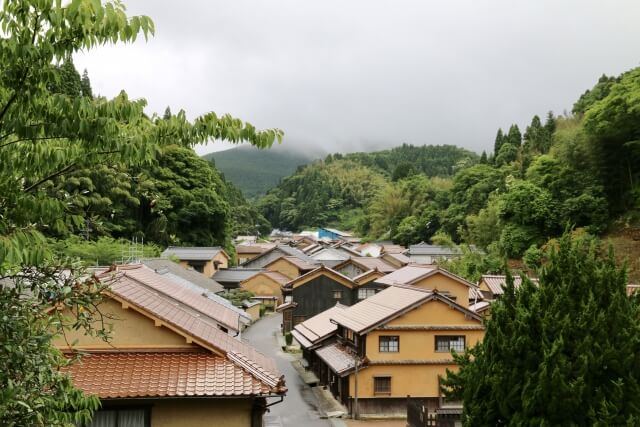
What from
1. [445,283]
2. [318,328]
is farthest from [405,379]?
[445,283]

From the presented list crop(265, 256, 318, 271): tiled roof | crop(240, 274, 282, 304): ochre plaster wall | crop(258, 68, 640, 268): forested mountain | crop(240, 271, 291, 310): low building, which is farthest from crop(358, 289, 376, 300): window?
crop(265, 256, 318, 271): tiled roof

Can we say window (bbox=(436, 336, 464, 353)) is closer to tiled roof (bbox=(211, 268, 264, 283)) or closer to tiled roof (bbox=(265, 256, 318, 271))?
tiled roof (bbox=(211, 268, 264, 283))

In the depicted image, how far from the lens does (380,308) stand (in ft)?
82.9

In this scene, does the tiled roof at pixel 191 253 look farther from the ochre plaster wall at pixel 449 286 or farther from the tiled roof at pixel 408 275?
the ochre plaster wall at pixel 449 286

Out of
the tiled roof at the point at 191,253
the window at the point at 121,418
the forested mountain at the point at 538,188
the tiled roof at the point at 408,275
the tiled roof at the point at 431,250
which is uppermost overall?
the forested mountain at the point at 538,188

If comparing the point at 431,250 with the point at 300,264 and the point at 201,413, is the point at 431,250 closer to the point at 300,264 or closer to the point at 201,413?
the point at 300,264

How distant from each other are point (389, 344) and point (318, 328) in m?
7.93

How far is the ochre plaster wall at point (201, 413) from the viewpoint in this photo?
9969mm

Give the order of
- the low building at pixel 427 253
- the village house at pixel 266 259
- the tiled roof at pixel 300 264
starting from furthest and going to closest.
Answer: the village house at pixel 266 259 < the low building at pixel 427 253 < the tiled roof at pixel 300 264

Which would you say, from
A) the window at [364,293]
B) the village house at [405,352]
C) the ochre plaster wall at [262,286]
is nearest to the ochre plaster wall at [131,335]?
the village house at [405,352]

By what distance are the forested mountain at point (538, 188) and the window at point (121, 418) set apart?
16969mm

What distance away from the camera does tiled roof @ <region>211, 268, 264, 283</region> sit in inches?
2137

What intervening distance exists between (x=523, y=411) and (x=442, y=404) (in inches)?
555

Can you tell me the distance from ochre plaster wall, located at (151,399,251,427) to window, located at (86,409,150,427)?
17 centimetres
